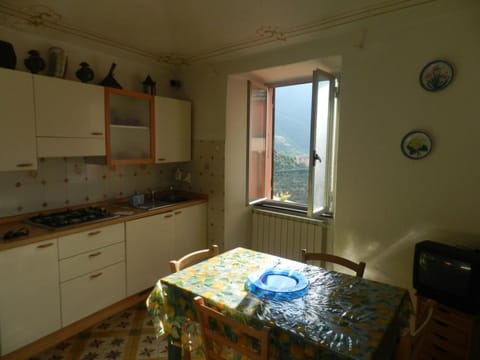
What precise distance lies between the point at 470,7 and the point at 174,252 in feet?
9.43

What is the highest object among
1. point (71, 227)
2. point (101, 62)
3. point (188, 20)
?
point (188, 20)

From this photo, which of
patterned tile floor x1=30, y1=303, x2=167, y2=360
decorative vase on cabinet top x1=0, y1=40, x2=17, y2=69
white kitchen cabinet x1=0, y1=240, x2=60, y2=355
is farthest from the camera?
patterned tile floor x1=30, y1=303, x2=167, y2=360

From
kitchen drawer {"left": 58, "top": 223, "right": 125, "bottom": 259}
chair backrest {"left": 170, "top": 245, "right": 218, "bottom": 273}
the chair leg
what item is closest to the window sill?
chair backrest {"left": 170, "top": 245, "right": 218, "bottom": 273}

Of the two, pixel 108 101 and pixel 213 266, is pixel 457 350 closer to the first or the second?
pixel 213 266

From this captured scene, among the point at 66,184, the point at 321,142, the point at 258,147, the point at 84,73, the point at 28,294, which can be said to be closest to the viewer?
the point at 28,294

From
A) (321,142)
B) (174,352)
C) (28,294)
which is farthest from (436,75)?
(28,294)

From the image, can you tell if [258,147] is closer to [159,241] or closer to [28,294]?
[159,241]

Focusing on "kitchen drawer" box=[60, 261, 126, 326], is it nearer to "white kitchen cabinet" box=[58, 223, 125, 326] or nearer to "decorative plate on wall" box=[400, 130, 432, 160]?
"white kitchen cabinet" box=[58, 223, 125, 326]

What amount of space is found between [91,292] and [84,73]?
1.72 meters

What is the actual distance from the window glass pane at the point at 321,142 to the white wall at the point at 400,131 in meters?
0.28

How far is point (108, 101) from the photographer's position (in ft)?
7.93

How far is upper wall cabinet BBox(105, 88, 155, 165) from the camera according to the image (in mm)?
2507

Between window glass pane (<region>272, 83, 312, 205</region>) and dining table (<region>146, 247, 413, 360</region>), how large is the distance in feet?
5.10

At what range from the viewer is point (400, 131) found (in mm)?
1990
